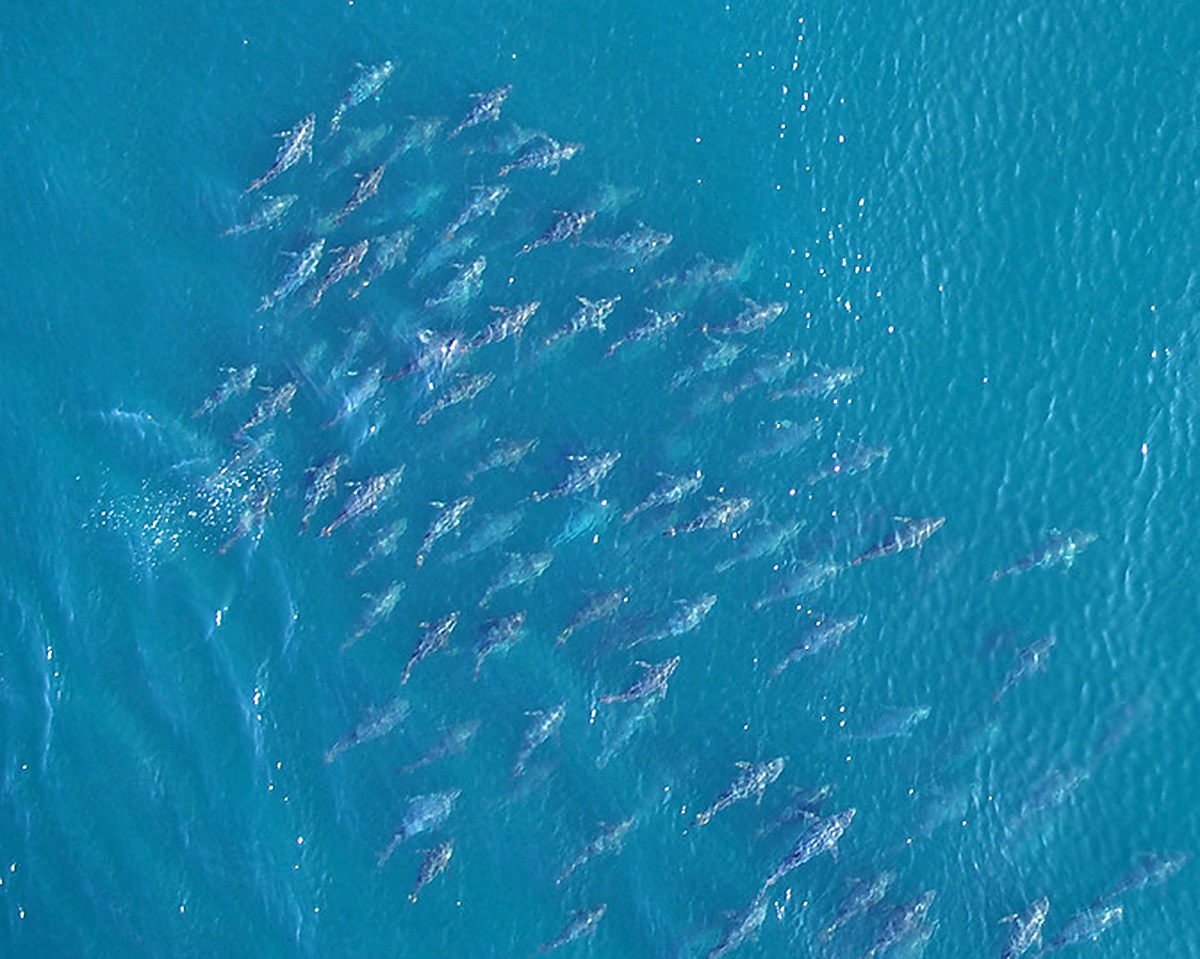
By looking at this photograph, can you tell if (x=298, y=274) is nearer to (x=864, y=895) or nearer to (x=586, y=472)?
(x=586, y=472)

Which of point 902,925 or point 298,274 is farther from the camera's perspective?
point 298,274

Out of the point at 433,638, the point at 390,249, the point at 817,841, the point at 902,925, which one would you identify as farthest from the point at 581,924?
the point at 390,249

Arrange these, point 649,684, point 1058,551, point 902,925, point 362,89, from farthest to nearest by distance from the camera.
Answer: point 362,89
point 649,684
point 1058,551
point 902,925

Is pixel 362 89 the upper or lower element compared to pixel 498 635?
upper

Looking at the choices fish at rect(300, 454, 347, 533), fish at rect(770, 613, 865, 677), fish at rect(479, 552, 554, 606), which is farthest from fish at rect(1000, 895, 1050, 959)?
fish at rect(300, 454, 347, 533)

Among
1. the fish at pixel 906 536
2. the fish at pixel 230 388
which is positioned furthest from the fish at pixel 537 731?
the fish at pixel 230 388

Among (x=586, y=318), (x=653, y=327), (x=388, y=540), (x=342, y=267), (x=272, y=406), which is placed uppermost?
(x=342, y=267)

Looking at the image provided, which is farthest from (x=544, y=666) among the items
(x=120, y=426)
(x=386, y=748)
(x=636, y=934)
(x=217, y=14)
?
(x=217, y=14)

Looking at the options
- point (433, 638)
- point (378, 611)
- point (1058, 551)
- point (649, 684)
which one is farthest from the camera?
point (378, 611)
